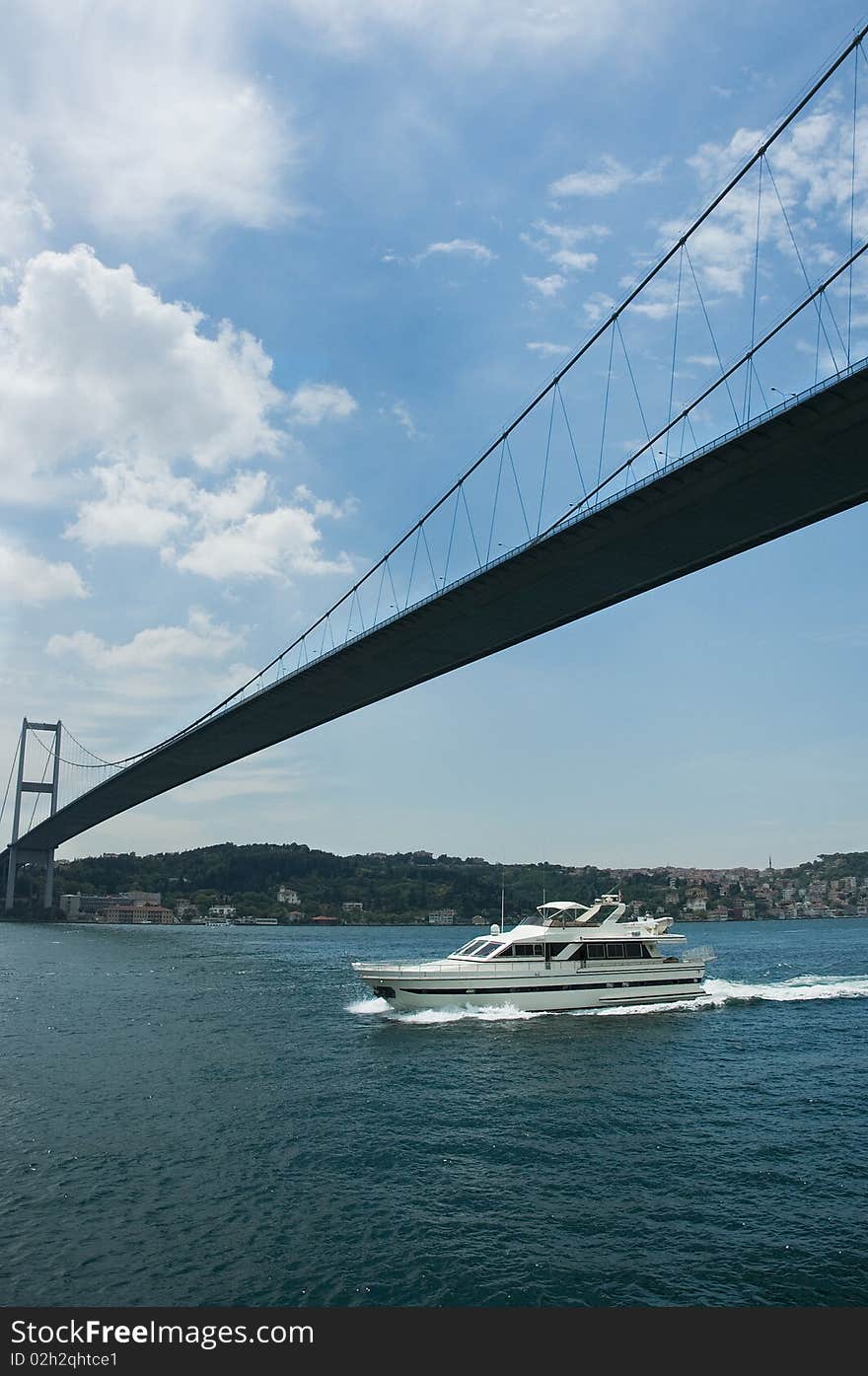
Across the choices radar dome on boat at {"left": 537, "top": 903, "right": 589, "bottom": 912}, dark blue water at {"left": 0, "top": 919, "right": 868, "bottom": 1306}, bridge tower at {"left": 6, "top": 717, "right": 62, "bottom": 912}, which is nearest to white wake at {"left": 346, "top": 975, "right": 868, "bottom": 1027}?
dark blue water at {"left": 0, "top": 919, "right": 868, "bottom": 1306}

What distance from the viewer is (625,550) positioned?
39469mm

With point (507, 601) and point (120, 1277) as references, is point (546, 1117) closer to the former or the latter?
point (120, 1277)

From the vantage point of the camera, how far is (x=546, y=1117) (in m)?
19.2

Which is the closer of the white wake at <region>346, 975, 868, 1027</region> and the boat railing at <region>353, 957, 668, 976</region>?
the white wake at <region>346, 975, 868, 1027</region>

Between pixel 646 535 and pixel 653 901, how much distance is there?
501 ft

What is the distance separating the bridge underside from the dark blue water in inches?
743

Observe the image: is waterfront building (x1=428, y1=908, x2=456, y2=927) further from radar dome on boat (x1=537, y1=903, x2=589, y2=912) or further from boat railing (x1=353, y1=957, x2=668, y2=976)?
boat railing (x1=353, y1=957, x2=668, y2=976)

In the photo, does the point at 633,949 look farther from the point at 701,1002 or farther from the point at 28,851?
the point at 28,851

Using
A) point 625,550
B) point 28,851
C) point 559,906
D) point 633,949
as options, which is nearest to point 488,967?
point 559,906

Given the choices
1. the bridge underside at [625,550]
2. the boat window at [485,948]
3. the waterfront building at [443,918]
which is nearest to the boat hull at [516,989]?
the boat window at [485,948]

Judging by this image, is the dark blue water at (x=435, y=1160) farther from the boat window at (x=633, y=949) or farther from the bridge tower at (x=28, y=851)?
the bridge tower at (x=28, y=851)

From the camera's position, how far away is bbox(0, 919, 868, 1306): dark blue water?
11711 mm

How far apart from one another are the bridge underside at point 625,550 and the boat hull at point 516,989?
1730 centimetres

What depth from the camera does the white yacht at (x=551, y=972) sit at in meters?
31.6
